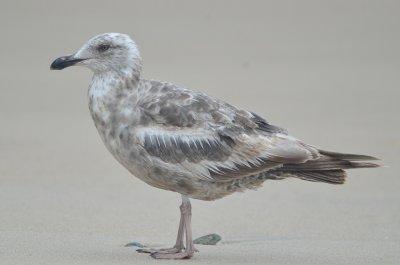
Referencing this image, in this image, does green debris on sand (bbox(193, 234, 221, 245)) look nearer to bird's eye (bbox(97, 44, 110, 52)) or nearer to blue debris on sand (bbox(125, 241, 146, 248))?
blue debris on sand (bbox(125, 241, 146, 248))

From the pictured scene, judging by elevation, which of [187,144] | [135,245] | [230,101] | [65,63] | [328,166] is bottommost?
[135,245]

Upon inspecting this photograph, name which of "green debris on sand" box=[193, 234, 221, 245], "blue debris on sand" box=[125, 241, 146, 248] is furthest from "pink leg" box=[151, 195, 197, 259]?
"green debris on sand" box=[193, 234, 221, 245]

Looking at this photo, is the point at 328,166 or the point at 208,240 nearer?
the point at 328,166

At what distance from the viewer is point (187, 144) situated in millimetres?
7449

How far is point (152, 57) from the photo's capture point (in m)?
19.0

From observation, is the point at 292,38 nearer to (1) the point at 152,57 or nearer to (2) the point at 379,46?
(2) the point at 379,46

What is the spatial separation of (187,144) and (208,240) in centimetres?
109

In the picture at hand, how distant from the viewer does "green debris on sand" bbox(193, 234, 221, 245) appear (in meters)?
8.18

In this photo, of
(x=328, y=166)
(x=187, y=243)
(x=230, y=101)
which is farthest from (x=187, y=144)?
(x=230, y=101)

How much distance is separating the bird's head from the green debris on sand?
4.70 ft

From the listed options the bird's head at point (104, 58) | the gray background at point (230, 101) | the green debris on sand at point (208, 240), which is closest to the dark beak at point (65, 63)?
the bird's head at point (104, 58)

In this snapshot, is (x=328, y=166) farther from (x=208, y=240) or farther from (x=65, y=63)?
(x=65, y=63)

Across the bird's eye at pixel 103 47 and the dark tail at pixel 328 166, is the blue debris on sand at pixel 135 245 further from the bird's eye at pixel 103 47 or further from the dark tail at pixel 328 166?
the bird's eye at pixel 103 47

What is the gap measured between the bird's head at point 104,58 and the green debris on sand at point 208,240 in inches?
56.5
